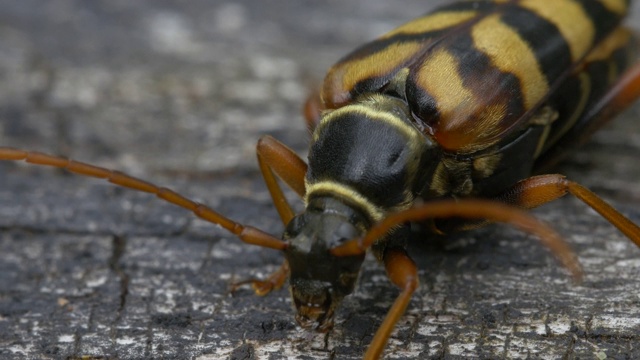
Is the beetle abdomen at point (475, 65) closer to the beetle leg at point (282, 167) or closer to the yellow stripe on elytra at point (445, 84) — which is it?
the yellow stripe on elytra at point (445, 84)

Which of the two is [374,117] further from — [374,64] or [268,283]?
[268,283]

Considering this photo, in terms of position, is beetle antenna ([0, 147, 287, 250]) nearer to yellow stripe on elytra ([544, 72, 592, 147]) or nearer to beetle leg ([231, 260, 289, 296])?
beetle leg ([231, 260, 289, 296])

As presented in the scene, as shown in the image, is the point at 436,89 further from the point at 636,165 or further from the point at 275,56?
the point at 275,56

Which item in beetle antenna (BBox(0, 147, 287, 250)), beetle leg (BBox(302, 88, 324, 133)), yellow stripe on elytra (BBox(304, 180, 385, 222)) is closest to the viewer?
beetle antenna (BBox(0, 147, 287, 250))

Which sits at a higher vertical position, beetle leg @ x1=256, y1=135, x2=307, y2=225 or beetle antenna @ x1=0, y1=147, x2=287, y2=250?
beetle leg @ x1=256, y1=135, x2=307, y2=225

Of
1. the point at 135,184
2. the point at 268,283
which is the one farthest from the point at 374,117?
the point at 135,184

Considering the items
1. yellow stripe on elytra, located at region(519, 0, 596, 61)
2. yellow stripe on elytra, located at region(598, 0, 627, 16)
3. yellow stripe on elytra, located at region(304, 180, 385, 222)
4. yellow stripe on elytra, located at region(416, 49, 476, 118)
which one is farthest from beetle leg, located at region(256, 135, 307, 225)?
yellow stripe on elytra, located at region(598, 0, 627, 16)
